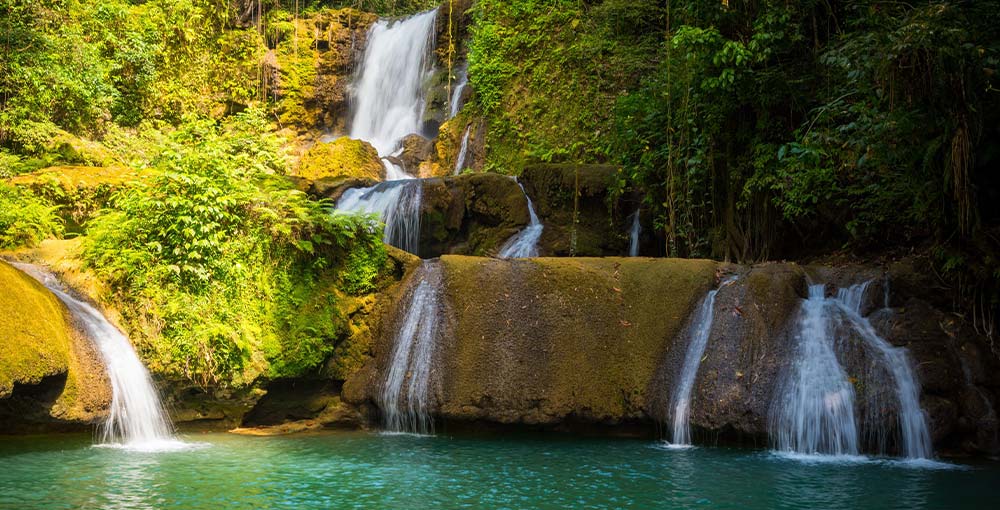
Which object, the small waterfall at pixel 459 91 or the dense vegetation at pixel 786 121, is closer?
the dense vegetation at pixel 786 121

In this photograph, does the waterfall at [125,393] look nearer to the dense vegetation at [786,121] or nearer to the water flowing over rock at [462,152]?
the dense vegetation at [786,121]

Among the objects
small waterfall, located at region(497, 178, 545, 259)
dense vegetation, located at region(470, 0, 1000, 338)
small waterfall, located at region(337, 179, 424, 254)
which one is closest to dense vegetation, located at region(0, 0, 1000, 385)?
dense vegetation, located at region(470, 0, 1000, 338)

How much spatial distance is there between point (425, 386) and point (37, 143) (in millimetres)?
10154

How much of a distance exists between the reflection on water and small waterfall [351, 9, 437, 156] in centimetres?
1519

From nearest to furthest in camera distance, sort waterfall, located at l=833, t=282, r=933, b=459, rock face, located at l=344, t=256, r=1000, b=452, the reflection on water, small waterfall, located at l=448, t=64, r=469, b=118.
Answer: the reflection on water
waterfall, located at l=833, t=282, r=933, b=459
rock face, located at l=344, t=256, r=1000, b=452
small waterfall, located at l=448, t=64, r=469, b=118

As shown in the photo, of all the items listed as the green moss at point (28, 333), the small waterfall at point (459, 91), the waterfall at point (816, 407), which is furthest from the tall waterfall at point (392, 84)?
the waterfall at point (816, 407)

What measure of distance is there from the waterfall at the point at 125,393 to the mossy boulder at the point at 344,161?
35.7ft

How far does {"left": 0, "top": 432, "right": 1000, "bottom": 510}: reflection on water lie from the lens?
577 cm

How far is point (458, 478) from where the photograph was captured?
6.64 meters

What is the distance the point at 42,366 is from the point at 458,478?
13.9ft

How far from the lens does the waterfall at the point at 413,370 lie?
908cm

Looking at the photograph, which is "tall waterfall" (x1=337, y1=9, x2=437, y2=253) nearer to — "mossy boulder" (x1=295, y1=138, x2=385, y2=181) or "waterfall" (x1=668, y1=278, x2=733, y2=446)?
"mossy boulder" (x1=295, y1=138, x2=385, y2=181)

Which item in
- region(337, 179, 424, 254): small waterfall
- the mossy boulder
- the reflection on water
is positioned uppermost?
the mossy boulder

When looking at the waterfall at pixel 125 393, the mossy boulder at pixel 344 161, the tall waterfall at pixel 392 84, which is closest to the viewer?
the waterfall at pixel 125 393
